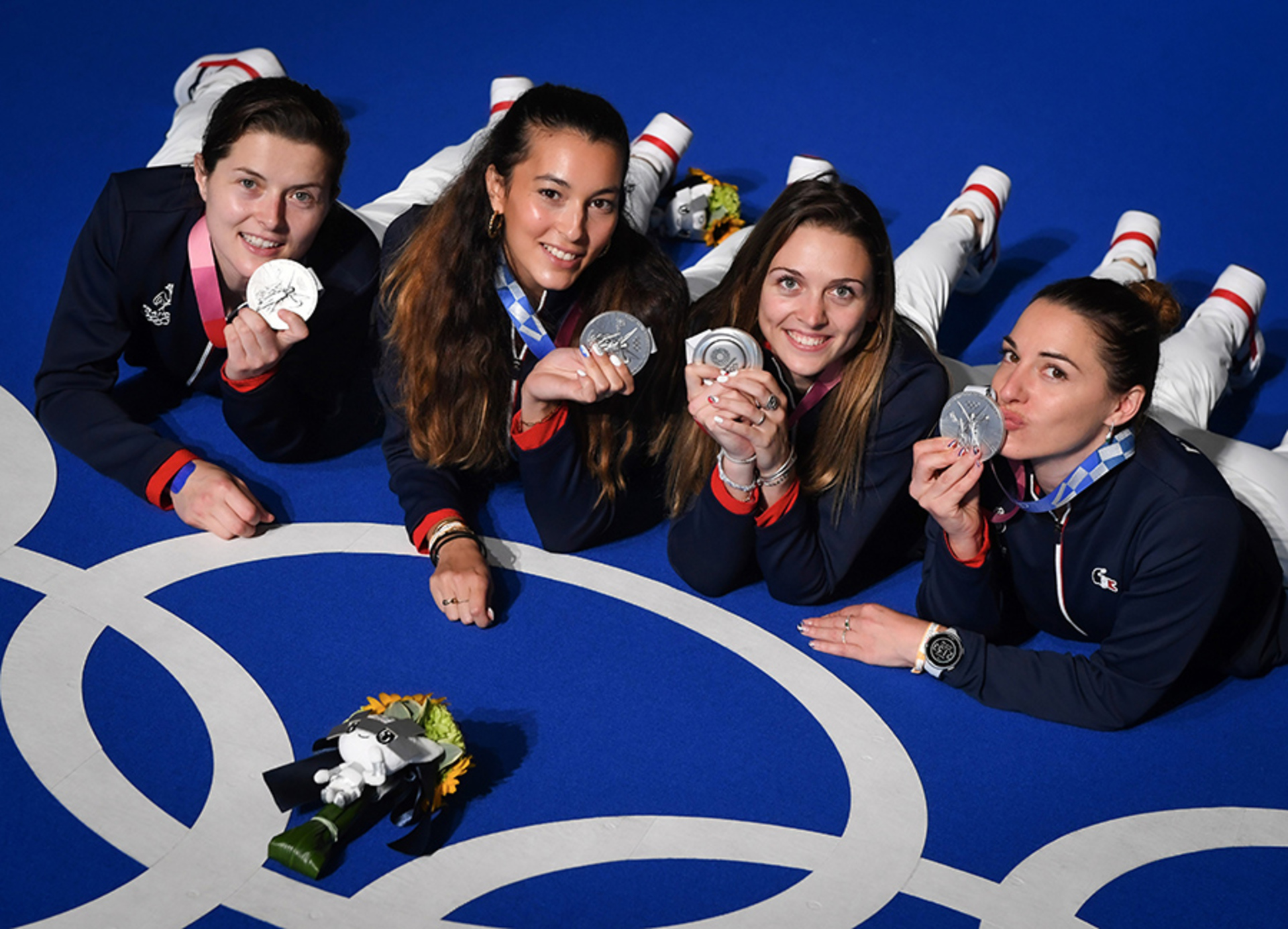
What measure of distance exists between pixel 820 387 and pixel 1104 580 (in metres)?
1.03

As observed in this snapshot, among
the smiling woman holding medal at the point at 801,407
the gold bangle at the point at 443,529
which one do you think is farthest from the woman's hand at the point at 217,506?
the smiling woman holding medal at the point at 801,407

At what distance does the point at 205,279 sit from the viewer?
421cm

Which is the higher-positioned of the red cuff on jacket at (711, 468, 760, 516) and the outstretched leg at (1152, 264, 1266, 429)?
the outstretched leg at (1152, 264, 1266, 429)

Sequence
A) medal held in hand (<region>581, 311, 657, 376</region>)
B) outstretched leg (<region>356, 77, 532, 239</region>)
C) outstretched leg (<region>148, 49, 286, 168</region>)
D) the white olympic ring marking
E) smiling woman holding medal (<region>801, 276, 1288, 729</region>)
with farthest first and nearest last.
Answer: outstretched leg (<region>148, 49, 286, 168</region>), outstretched leg (<region>356, 77, 532, 239</region>), medal held in hand (<region>581, 311, 657, 376</region>), smiling woman holding medal (<region>801, 276, 1288, 729</region>), the white olympic ring marking

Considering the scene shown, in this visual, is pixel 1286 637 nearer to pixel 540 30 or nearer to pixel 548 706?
pixel 548 706

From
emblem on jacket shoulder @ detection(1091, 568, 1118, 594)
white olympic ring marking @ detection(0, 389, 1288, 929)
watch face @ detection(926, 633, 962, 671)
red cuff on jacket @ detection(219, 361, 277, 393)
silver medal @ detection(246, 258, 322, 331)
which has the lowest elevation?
white olympic ring marking @ detection(0, 389, 1288, 929)

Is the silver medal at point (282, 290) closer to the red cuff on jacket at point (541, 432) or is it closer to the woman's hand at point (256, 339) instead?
the woman's hand at point (256, 339)

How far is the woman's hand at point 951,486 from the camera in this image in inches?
140

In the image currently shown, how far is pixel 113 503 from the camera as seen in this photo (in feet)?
14.0

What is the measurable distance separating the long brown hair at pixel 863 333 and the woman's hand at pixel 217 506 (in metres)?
1.48

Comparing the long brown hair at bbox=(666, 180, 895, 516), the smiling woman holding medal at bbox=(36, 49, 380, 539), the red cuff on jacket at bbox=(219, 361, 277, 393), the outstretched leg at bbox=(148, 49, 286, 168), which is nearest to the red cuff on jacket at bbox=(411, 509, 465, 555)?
the smiling woman holding medal at bbox=(36, 49, 380, 539)

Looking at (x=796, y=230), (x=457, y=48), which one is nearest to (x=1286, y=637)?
(x=796, y=230)

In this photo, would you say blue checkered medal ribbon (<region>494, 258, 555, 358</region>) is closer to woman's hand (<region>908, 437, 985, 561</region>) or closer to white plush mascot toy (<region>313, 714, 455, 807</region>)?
woman's hand (<region>908, 437, 985, 561</region>)

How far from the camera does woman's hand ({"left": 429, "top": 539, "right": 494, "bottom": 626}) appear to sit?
3912mm
